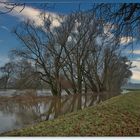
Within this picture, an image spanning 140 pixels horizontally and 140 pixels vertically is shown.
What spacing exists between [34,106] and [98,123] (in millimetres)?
639

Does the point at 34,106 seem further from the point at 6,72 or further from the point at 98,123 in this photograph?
the point at 98,123

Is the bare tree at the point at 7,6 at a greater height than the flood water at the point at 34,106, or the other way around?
the bare tree at the point at 7,6

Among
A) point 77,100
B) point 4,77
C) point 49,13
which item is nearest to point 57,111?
point 77,100

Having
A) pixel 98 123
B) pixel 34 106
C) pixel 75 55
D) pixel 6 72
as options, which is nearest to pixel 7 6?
pixel 6 72

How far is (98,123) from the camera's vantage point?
4617mm

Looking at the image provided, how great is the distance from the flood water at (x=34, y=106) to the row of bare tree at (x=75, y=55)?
8 centimetres

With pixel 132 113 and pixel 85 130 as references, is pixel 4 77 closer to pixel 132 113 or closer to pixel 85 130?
pixel 85 130

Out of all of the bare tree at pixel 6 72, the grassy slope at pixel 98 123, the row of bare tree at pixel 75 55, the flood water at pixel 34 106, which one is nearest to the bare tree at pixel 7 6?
the row of bare tree at pixel 75 55

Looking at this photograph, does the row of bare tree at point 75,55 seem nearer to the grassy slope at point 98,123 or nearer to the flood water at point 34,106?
the flood water at point 34,106

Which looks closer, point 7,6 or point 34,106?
point 7,6

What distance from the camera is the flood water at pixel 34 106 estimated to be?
4.69 metres

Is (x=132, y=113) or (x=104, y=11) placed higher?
(x=104, y=11)

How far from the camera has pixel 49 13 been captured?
15.5ft

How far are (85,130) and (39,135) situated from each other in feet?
1.38
